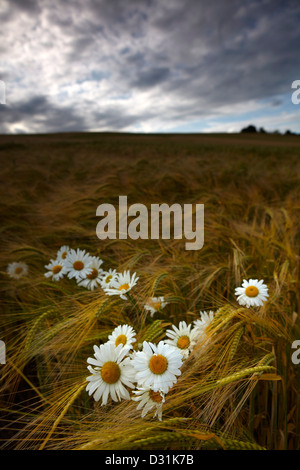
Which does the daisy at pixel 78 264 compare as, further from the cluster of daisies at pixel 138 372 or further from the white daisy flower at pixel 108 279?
the cluster of daisies at pixel 138 372

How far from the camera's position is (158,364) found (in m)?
0.79

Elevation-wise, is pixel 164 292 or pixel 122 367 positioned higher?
pixel 164 292

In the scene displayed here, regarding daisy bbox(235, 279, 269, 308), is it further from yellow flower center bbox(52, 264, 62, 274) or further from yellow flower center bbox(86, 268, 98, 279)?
yellow flower center bbox(52, 264, 62, 274)

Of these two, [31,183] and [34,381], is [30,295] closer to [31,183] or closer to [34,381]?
[34,381]

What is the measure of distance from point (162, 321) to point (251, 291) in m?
0.46

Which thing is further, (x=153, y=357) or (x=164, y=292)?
(x=164, y=292)

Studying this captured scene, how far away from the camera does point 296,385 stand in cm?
118

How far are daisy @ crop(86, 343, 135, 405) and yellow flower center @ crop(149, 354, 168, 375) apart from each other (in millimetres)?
63

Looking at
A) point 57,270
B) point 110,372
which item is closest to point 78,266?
point 57,270

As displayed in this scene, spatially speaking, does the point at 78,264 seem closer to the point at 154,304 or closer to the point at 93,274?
the point at 93,274

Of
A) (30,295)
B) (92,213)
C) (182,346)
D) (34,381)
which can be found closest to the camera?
(182,346)
